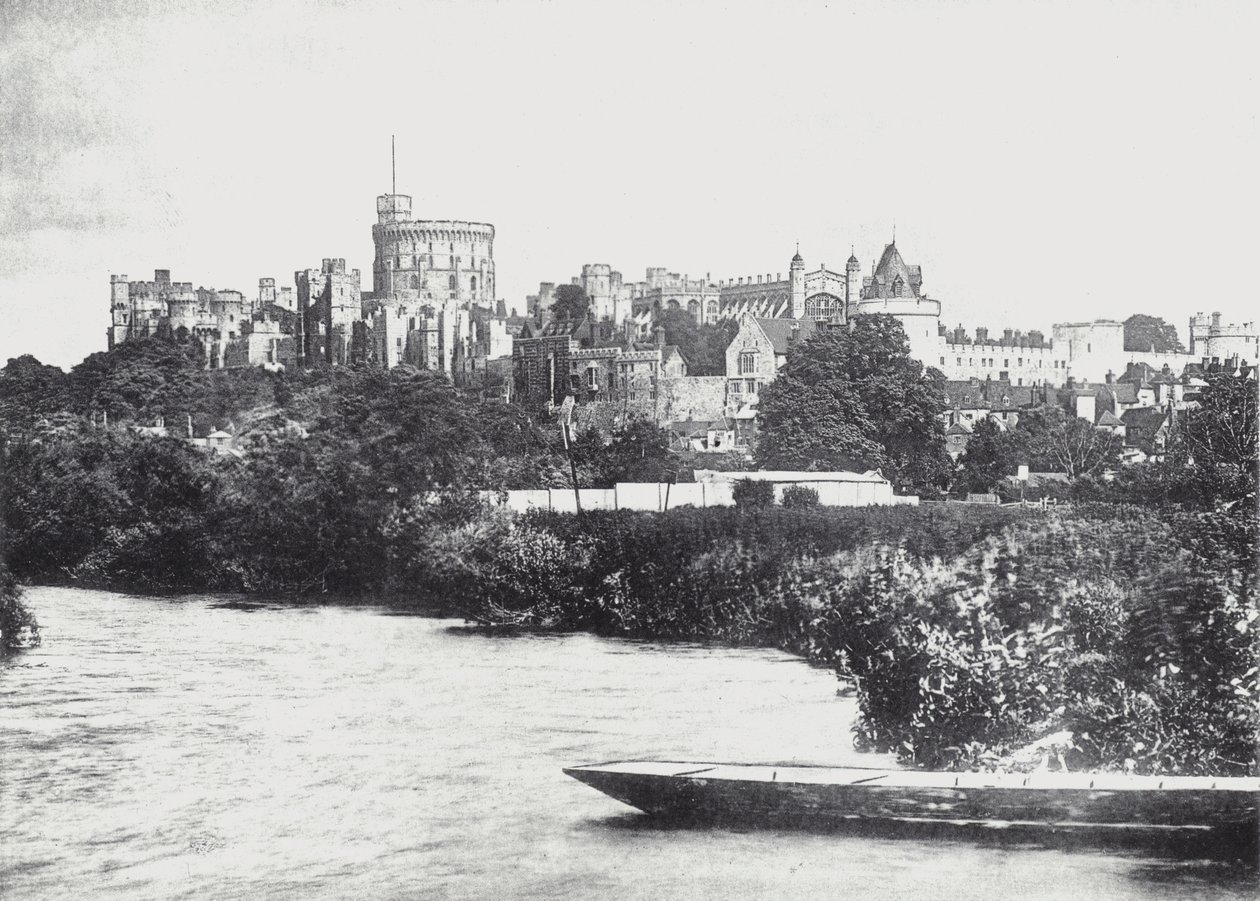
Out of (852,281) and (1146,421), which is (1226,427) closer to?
(1146,421)

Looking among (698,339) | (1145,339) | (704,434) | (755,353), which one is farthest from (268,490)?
(698,339)

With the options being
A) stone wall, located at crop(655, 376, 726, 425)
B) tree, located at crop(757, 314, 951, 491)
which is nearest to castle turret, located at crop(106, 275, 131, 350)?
tree, located at crop(757, 314, 951, 491)

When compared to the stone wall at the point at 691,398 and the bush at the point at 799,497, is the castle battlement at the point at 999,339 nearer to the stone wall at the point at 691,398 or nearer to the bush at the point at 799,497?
the stone wall at the point at 691,398

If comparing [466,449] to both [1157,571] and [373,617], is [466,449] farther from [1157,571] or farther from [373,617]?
[1157,571]

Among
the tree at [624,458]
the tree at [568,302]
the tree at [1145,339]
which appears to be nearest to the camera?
the tree at [624,458]

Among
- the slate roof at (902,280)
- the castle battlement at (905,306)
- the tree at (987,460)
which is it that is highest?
the slate roof at (902,280)

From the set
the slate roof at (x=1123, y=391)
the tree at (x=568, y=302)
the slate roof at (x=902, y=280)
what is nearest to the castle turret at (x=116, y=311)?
the slate roof at (x=902, y=280)

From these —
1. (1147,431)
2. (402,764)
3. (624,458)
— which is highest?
(1147,431)
